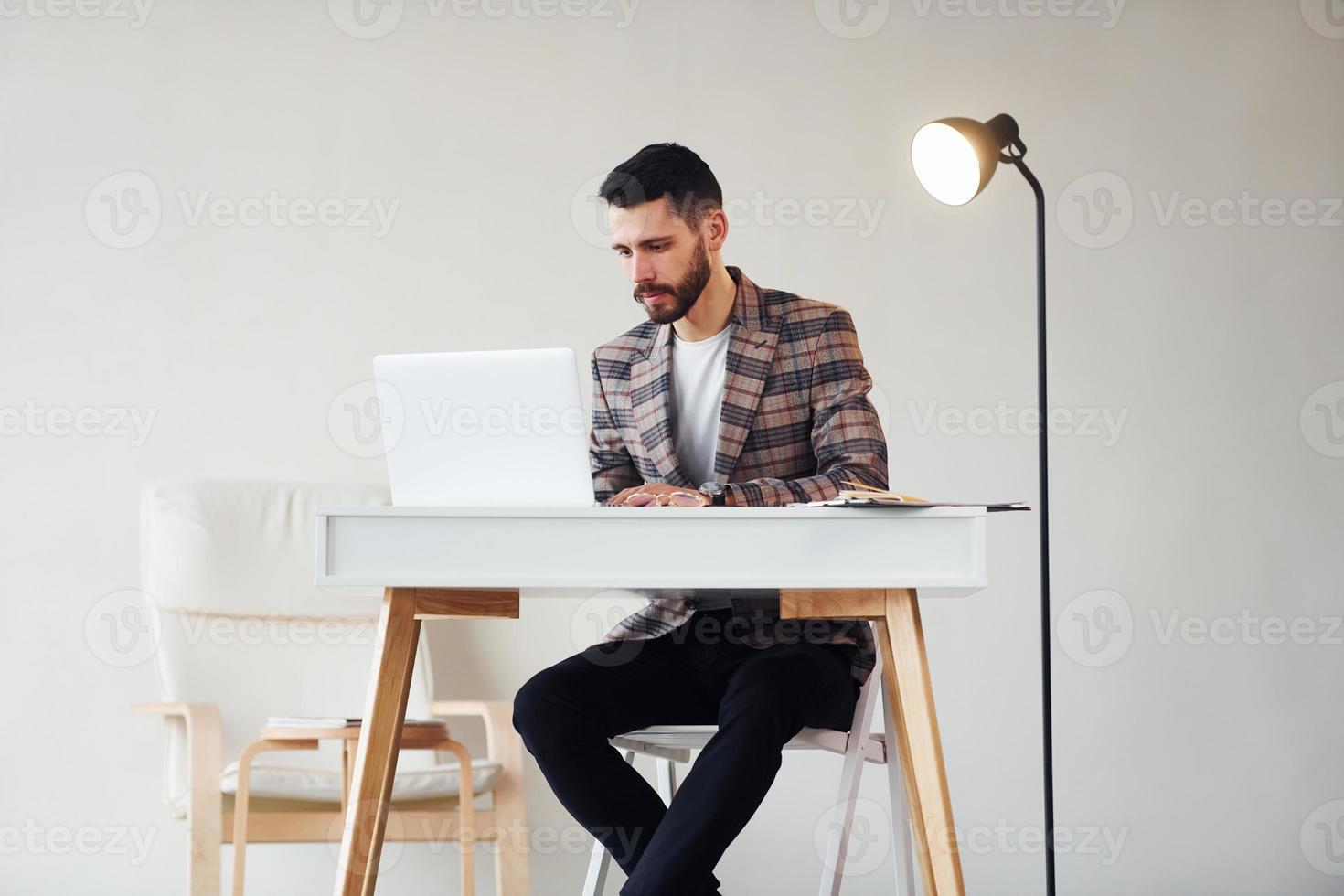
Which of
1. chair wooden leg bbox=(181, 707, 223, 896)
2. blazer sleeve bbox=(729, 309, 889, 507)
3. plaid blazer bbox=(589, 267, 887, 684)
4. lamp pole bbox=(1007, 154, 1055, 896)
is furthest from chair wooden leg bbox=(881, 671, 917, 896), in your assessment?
chair wooden leg bbox=(181, 707, 223, 896)

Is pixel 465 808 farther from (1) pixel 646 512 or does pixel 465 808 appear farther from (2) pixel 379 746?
(1) pixel 646 512

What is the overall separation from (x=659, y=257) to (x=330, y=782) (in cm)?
127

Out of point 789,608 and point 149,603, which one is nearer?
point 789,608

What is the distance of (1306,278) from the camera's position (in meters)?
3.02

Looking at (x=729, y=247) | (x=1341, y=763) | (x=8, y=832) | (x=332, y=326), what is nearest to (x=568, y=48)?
(x=729, y=247)

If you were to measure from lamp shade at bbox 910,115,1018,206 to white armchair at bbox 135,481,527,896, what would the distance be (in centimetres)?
138

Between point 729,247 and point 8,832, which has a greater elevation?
point 729,247

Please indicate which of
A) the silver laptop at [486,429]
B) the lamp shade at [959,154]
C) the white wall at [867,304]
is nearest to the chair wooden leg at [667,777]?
the white wall at [867,304]

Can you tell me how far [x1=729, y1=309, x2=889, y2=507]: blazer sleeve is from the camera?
1798 millimetres

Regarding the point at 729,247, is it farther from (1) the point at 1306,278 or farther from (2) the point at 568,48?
(1) the point at 1306,278

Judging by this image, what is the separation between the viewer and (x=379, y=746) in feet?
4.70

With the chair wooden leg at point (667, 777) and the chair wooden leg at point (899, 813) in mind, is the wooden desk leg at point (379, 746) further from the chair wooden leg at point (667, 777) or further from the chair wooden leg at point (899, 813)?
the chair wooden leg at point (667, 777)

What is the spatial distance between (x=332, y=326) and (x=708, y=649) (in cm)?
158

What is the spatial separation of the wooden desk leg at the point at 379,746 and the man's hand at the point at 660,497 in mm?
335
